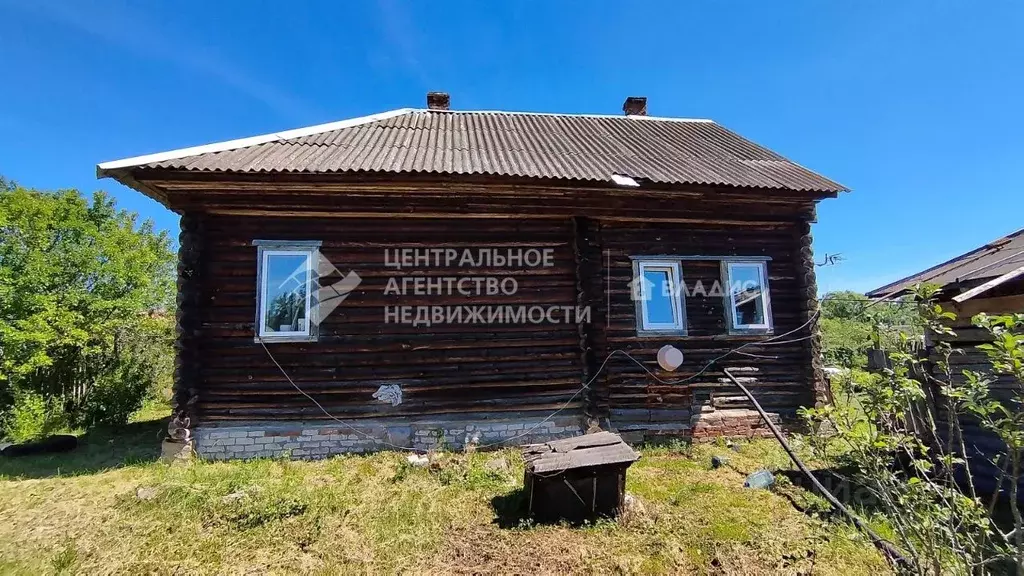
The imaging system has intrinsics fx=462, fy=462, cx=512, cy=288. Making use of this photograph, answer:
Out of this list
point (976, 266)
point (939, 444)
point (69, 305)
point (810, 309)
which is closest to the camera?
point (939, 444)

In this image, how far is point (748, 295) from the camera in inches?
287

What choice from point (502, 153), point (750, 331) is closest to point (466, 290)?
point (502, 153)

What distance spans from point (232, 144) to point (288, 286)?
2.26m

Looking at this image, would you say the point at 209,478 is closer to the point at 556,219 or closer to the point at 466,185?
the point at 466,185

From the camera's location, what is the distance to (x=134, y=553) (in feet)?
12.3

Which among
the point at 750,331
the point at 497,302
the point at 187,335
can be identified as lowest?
the point at 750,331

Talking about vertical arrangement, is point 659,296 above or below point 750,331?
above

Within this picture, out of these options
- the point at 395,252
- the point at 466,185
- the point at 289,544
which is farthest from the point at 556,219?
the point at 289,544

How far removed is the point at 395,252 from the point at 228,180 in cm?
226

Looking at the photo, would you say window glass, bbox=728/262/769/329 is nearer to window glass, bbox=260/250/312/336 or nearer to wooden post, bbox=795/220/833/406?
wooden post, bbox=795/220/833/406

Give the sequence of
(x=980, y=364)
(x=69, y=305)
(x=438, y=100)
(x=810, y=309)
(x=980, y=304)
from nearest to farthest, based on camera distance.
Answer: (x=980, y=304) < (x=980, y=364) < (x=810, y=309) < (x=69, y=305) < (x=438, y=100)

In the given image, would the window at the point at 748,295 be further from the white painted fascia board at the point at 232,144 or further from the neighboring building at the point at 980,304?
the white painted fascia board at the point at 232,144

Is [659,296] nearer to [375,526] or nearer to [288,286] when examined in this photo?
[375,526]

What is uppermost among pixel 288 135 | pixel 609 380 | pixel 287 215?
pixel 288 135
